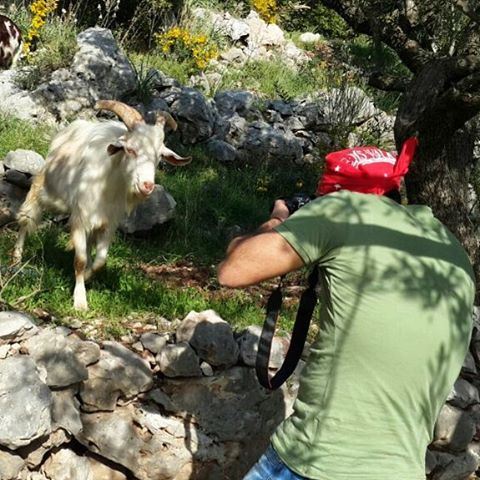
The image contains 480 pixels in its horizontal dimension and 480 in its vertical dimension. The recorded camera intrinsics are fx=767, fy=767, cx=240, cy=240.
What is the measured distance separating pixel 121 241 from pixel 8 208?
1.03 m

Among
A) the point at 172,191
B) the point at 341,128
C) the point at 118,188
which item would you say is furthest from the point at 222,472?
the point at 341,128

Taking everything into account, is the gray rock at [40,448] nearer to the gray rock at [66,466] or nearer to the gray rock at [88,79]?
the gray rock at [66,466]

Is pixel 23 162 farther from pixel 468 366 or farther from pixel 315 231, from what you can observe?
pixel 315 231

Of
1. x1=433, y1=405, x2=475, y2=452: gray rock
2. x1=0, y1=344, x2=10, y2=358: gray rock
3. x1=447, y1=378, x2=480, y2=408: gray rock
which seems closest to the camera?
x1=0, y1=344, x2=10, y2=358: gray rock

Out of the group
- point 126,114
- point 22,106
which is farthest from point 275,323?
point 22,106

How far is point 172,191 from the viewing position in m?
8.05

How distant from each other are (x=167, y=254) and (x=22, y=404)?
8.96ft

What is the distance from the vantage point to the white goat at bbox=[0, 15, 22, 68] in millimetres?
10008

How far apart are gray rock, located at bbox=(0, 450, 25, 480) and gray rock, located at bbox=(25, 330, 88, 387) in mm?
463

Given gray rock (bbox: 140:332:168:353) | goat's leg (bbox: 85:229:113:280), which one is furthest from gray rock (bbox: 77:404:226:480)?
goat's leg (bbox: 85:229:113:280)

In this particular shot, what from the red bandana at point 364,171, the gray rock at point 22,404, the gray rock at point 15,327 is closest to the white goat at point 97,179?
the gray rock at point 15,327

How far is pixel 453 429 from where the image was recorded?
562 centimetres

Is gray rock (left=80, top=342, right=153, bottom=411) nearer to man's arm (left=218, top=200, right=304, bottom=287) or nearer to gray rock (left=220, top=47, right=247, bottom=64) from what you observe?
man's arm (left=218, top=200, right=304, bottom=287)

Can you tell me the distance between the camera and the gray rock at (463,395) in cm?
572
